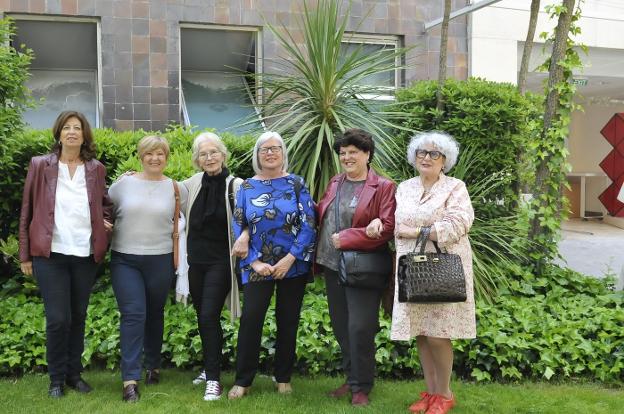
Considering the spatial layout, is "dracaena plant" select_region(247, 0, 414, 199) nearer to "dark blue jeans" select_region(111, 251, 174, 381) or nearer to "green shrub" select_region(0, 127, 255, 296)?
"green shrub" select_region(0, 127, 255, 296)

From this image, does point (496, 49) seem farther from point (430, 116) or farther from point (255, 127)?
point (255, 127)

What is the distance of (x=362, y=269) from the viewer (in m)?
3.91

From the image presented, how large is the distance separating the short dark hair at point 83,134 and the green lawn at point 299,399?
1533 mm

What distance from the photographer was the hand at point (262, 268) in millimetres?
4043

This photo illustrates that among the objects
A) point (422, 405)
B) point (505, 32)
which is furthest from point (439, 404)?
point (505, 32)

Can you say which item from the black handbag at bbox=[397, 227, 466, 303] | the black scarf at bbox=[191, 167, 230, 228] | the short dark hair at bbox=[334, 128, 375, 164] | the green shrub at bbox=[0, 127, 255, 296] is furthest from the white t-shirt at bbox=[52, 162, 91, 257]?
the black handbag at bbox=[397, 227, 466, 303]

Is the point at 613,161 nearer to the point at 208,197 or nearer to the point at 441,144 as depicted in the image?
the point at 441,144

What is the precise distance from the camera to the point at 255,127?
22.2 feet

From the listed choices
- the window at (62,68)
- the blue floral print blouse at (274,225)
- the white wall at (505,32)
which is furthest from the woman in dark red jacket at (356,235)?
the white wall at (505,32)

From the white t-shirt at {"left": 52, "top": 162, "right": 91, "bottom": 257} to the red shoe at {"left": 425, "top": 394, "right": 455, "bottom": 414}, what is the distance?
2267 mm

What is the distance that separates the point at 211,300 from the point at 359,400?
111 cm

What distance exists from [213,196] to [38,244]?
1085 millimetres

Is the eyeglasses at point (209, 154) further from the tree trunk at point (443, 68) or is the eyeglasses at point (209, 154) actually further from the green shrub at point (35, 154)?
the tree trunk at point (443, 68)

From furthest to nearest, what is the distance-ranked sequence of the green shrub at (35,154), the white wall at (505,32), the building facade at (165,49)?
the white wall at (505,32), the building facade at (165,49), the green shrub at (35,154)
